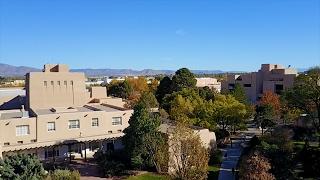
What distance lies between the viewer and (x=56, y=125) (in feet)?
135

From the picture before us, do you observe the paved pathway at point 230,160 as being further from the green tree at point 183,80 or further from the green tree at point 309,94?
the green tree at point 183,80

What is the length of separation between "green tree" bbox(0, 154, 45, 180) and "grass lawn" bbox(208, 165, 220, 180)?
1537 cm

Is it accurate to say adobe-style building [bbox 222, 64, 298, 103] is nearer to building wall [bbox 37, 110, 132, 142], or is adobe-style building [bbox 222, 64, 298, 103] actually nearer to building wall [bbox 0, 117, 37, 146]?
building wall [bbox 37, 110, 132, 142]

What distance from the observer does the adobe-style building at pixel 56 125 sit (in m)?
39.0

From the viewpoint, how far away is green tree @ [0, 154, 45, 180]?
92.1 feet

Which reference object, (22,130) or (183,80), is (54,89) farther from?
(183,80)

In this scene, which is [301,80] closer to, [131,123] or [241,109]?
[241,109]

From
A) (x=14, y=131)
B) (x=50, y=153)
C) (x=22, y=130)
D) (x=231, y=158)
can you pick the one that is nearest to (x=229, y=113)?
(x=231, y=158)

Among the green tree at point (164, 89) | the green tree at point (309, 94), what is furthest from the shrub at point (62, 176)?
the green tree at point (164, 89)

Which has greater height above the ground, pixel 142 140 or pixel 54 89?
pixel 54 89

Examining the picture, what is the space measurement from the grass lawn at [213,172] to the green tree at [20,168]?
605 inches

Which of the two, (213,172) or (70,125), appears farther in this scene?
(70,125)

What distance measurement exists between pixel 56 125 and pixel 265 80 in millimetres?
60546

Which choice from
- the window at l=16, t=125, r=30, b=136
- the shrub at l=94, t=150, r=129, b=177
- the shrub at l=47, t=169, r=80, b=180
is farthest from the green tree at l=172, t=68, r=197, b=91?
the shrub at l=47, t=169, r=80, b=180
